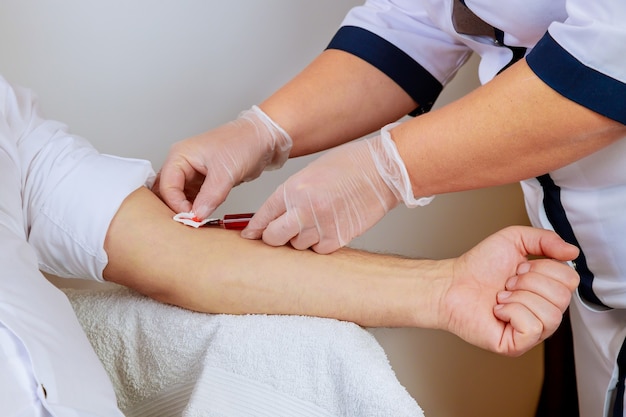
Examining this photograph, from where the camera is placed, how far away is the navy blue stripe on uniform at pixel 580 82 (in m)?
0.88

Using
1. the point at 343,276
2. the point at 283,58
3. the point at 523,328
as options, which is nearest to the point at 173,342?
the point at 343,276

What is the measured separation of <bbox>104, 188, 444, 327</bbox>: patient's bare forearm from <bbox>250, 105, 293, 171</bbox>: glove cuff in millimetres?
261

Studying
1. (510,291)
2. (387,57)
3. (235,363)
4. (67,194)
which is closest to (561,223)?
(510,291)

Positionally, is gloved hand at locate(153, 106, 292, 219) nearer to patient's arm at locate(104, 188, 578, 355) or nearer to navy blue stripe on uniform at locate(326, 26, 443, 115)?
patient's arm at locate(104, 188, 578, 355)

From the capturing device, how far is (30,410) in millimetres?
710

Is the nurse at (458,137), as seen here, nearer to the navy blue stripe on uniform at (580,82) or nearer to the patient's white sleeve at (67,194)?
the navy blue stripe on uniform at (580,82)

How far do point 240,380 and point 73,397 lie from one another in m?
0.26

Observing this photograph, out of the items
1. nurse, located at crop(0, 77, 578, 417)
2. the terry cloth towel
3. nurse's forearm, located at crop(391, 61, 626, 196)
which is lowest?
the terry cloth towel

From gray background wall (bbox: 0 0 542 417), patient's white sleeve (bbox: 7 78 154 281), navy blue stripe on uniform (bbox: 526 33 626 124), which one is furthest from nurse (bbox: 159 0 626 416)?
gray background wall (bbox: 0 0 542 417)

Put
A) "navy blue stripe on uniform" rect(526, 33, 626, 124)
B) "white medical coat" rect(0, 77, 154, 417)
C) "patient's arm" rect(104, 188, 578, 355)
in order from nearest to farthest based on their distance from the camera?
1. "white medical coat" rect(0, 77, 154, 417)
2. "navy blue stripe on uniform" rect(526, 33, 626, 124)
3. "patient's arm" rect(104, 188, 578, 355)

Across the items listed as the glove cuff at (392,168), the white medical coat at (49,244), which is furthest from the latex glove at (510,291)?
the white medical coat at (49,244)

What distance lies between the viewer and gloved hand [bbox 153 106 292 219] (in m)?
1.20

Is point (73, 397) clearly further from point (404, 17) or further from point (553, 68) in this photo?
point (404, 17)

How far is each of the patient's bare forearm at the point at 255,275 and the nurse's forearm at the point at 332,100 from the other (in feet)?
0.96
